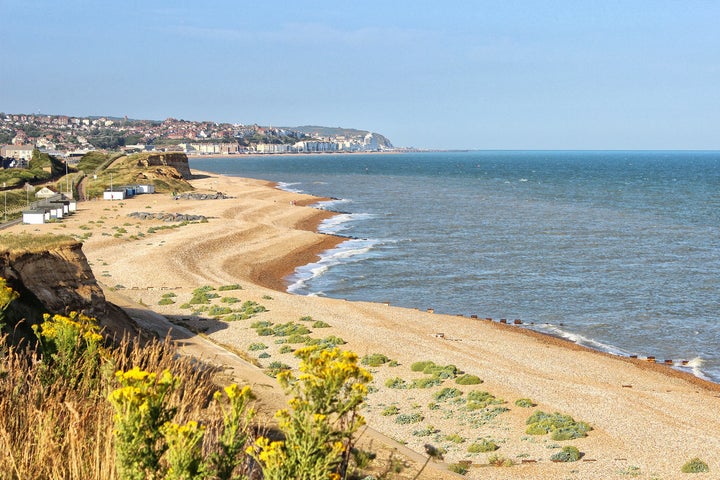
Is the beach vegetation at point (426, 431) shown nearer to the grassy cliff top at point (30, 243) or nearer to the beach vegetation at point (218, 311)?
the grassy cliff top at point (30, 243)

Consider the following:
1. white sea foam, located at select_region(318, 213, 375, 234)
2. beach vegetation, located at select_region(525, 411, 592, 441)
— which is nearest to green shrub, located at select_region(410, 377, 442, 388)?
beach vegetation, located at select_region(525, 411, 592, 441)

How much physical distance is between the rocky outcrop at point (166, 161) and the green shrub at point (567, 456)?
107275mm

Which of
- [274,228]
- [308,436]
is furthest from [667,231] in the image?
[308,436]

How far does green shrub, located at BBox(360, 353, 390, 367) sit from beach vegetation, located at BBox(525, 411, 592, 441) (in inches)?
260

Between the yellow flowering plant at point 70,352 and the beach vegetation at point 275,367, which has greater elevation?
the yellow flowering plant at point 70,352

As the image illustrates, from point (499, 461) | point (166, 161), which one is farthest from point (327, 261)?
point (166, 161)

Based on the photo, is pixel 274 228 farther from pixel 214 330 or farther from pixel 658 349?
pixel 658 349

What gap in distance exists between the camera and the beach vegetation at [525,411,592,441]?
60.4 feet

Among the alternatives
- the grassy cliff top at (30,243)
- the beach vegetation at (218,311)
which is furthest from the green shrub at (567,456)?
the beach vegetation at (218,311)

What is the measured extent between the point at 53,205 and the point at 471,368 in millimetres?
50686

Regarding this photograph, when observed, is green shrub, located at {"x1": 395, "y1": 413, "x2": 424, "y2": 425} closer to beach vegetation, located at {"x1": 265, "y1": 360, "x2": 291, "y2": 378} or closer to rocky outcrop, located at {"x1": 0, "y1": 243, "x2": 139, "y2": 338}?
beach vegetation, located at {"x1": 265, "y1": 360, "x2": 291, "y2": 378}

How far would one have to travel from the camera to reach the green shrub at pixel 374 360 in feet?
81.4

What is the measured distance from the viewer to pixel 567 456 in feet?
55.8

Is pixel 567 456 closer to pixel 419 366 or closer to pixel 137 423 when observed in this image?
pixel 419 366
